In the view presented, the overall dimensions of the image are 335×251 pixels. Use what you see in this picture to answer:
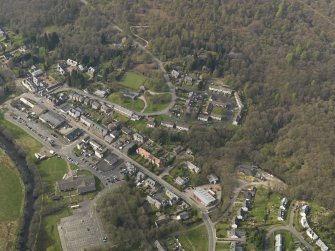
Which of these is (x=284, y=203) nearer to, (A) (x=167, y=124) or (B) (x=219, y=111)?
(B) (x=219, y=111)

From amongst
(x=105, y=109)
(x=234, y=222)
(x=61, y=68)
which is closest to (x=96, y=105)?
(x=105, y=109)

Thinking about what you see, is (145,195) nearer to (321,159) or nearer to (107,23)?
(321,159)

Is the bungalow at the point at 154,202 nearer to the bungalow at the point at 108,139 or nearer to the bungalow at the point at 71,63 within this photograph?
the bungalow at the point at 108,139

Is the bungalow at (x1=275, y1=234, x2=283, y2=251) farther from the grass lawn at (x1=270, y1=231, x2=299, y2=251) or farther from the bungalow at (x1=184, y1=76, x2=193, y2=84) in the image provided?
the bungalow at (x1=184, y1=76, x2=193, y2=84)

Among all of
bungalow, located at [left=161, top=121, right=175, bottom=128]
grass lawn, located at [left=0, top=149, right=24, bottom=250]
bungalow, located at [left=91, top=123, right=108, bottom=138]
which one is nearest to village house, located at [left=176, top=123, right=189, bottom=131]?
bungalow, located at [left=161, top=121, right=175, bottom=128]

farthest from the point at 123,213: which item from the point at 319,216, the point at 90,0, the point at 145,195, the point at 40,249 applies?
the point at 90,0

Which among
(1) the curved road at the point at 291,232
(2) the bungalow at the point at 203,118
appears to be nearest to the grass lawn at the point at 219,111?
(2) the bungalow at the point at 203,118

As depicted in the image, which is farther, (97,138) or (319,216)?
(97,138)
